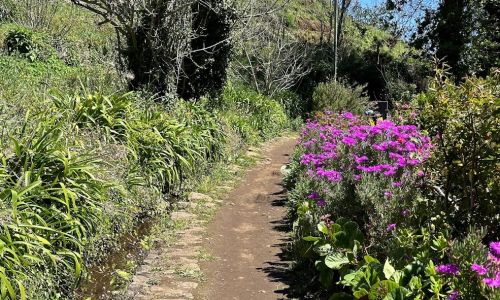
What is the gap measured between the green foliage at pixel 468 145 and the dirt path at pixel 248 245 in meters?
1.68

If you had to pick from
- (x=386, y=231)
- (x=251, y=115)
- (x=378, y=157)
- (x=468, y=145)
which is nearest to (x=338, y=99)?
(x=251, y=115)

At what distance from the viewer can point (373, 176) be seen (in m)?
4.75

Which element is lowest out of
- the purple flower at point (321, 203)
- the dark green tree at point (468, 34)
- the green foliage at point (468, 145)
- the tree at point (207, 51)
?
the purple flower at point (321, 203)

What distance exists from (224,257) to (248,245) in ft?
1.52

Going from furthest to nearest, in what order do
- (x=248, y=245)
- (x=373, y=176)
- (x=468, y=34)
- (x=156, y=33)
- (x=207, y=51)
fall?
(x=468, y=34), (x=207, y=51), (x=156, y=33), (x=248, y=245), (x=373, y=176)

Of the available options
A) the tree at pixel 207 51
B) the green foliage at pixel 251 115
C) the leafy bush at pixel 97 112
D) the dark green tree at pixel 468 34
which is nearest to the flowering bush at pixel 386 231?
the leafy bush at pixel 97 112

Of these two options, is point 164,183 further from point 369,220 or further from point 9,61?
point 9,61

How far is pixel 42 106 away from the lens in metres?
5.92

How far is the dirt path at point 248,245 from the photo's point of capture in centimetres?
430

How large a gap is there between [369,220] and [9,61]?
33.5 ft

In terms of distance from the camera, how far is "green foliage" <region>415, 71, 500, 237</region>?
314cm

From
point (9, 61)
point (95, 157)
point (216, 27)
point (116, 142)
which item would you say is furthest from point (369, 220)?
point (9, 61)

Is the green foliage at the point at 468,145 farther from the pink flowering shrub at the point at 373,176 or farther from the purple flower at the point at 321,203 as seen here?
the purple flower at the point at 321,203

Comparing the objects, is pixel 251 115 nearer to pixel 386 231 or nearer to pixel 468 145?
pixel 386 231
